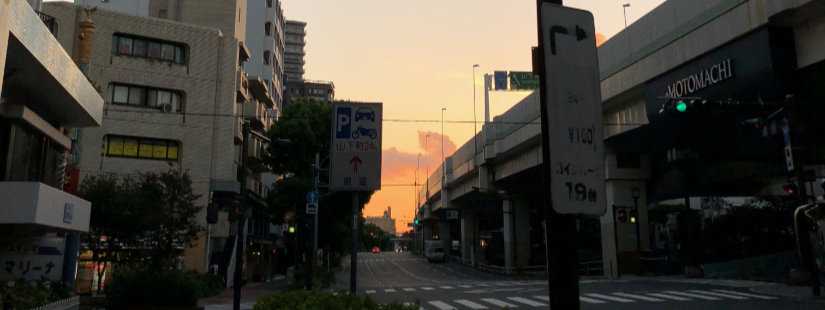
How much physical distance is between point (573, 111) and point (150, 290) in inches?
764

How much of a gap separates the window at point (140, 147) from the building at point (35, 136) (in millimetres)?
15888

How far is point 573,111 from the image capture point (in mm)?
3875

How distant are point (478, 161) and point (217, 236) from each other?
25510 mm

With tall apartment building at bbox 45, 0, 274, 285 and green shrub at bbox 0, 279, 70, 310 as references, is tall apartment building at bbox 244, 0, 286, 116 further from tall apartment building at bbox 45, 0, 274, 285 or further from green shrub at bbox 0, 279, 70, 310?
green shrub at bbox 0, 279, 70, 310

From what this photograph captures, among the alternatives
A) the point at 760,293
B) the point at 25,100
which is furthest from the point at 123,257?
the point at 760,293

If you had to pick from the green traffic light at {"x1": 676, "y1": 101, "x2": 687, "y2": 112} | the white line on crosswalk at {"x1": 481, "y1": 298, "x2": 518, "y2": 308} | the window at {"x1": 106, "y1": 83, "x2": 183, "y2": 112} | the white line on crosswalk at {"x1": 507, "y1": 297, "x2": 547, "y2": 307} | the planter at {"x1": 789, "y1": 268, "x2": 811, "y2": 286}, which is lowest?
the white line on crosswalk at {"x1": 481, "y1": 298, "x2": 518, "y2": 308}

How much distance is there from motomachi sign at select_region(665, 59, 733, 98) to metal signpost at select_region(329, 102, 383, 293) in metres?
18.6

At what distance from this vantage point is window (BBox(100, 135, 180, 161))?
127 ft

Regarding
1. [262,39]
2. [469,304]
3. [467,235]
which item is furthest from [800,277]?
[467,235]

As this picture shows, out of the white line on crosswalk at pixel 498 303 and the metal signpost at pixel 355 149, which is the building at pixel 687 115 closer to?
the metal signpost at pixel 355 149

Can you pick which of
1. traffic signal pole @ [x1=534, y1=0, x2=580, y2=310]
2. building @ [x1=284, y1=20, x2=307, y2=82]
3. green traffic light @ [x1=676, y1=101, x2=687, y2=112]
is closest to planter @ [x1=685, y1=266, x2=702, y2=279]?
green traffic light @ [x1=676, y1=101, x2=687, y2=112]

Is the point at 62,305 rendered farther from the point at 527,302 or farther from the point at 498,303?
the point at 527,302

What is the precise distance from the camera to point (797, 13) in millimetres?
20375

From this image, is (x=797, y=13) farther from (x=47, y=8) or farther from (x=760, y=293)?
(x=47, y=8)
